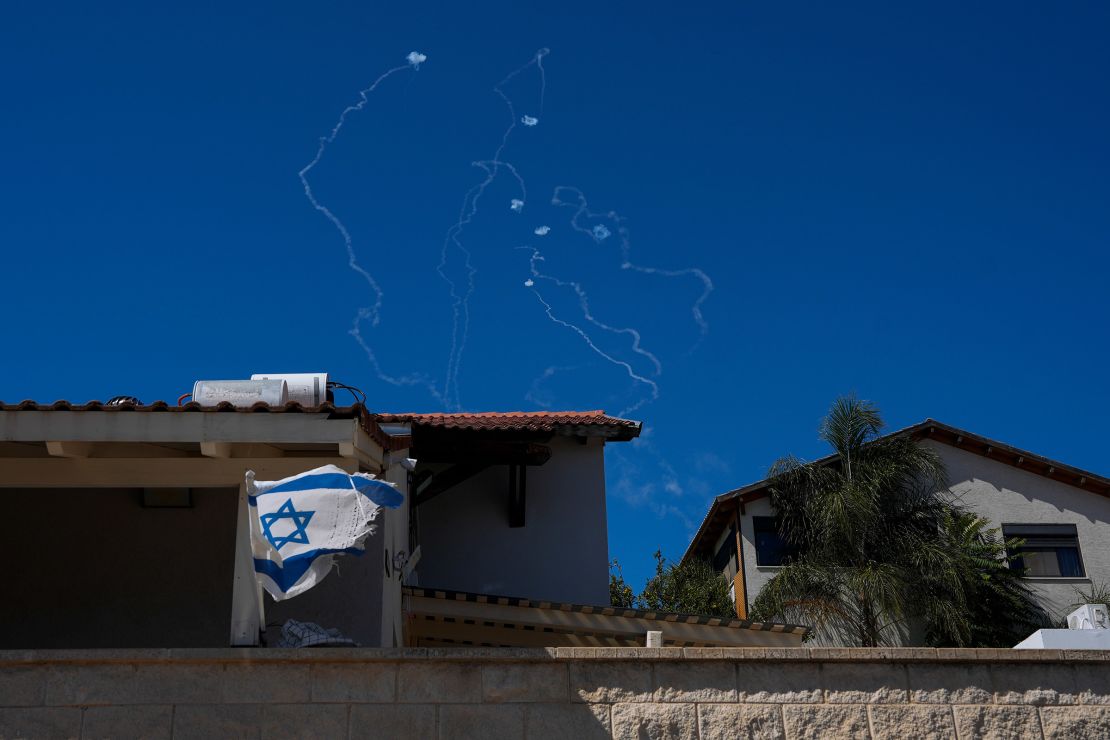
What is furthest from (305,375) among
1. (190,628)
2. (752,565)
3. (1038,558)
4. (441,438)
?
(1038,558)

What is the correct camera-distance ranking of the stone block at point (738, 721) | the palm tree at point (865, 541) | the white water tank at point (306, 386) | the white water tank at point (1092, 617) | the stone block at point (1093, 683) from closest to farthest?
1. the stone block at point (738, 721)
2. the stone block at point (1093, 683)
3. the white water tank at point (306, 386)
4. the white water tank at point (1092, 617)
5. the palm tree at point (865, 541)

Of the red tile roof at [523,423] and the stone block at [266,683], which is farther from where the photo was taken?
the red tile roof at [523,423]

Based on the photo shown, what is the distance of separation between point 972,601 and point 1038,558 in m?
3.28

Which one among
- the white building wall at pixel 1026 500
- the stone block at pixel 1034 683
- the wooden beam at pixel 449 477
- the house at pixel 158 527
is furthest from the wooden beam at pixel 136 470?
the white building wall at pixel 1026 500

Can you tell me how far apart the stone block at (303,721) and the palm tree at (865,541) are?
1699cm

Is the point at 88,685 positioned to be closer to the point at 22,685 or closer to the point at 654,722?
the point at 22,685

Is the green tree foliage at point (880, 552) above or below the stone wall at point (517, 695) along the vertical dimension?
above

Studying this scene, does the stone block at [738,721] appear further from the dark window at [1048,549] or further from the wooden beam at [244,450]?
the dark window at [1048,549]

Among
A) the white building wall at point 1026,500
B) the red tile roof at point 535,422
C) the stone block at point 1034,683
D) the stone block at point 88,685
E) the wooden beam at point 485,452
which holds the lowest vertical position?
the stone block at point 1034,683

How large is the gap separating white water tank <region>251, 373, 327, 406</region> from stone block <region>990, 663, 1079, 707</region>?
21.2 feet

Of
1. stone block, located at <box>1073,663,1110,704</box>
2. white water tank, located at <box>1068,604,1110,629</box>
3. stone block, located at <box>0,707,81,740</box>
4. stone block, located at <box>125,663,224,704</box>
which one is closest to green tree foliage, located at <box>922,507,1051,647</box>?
white water tank, located at <box>1068,604,1110,629</box>

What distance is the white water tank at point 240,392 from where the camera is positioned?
9797 mm

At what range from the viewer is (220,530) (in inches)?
433

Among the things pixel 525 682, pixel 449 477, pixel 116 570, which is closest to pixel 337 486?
pixel 525 682
